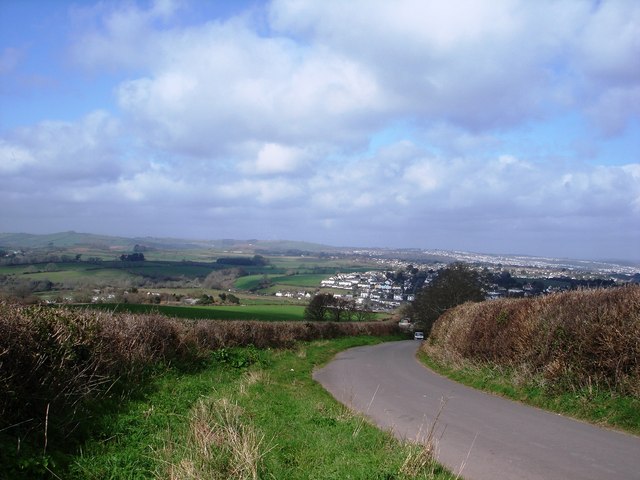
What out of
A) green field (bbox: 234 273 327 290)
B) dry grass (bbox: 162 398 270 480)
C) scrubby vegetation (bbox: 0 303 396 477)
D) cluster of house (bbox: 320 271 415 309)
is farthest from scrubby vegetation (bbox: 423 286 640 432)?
green field (bbox: 234 273 327 290)

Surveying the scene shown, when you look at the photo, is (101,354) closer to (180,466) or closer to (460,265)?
(180,466)

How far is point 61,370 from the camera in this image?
7773 millimetres

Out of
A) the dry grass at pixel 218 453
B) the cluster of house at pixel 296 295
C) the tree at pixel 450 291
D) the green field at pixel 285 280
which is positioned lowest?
the cluster of house at pixel 296 295

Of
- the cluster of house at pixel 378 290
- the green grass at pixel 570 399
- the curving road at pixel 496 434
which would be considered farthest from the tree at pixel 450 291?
the curving road at pixel 496 434

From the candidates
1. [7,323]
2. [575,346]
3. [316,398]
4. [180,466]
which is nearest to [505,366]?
[575,346]

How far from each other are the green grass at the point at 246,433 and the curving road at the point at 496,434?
86 centimetres

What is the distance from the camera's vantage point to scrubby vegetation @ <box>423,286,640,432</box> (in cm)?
1049

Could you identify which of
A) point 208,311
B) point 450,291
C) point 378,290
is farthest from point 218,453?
point 378,290

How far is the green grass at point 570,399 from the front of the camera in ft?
31.6

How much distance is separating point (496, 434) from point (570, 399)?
11.0 feet

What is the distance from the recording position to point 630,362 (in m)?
10.7

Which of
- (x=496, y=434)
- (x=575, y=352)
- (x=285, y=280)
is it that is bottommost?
(x=285, y=280)

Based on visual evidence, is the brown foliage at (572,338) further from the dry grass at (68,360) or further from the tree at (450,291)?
the tree at (450,291)

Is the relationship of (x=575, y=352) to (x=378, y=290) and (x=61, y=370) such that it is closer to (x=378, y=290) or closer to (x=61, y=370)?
(x=61, y=370)
